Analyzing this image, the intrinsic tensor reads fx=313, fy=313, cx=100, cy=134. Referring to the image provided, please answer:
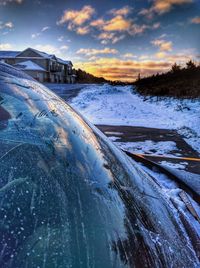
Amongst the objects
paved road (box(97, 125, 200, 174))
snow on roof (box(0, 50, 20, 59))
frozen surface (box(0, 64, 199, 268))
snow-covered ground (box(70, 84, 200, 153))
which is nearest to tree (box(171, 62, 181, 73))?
snow-covered ground (box(70, 84, 200, 153))

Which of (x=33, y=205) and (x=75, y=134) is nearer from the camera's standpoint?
(x=33, y=205)

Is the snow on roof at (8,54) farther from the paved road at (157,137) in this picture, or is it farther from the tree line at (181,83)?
the paved road at (157,137)

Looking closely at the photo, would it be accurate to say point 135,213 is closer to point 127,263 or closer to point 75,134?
point 127,263

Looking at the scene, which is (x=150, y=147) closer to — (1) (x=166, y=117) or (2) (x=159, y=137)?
(2) (x=159, y=137)

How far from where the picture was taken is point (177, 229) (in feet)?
4.73

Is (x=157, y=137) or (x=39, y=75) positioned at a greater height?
(x=39, y=75)

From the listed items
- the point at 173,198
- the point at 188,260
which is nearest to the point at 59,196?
the point at 188,260

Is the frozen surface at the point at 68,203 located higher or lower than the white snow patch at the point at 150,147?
higher

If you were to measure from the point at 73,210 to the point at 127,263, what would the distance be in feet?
0.80

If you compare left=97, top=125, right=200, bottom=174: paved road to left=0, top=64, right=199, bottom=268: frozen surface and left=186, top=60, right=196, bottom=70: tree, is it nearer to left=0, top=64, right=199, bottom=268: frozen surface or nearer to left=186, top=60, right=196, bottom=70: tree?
left=0, top=64, right=199, bottom=268: frozen surface

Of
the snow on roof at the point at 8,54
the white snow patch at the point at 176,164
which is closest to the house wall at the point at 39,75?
the snow on roof at the point at 8,54

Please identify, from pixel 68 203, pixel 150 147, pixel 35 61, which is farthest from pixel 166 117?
pixel 35 61

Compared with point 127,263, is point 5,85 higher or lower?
higher

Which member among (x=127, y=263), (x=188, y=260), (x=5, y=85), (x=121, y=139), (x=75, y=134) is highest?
(x=5, y=85)
